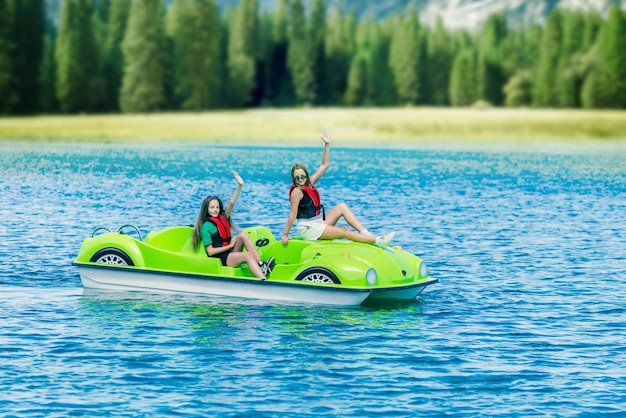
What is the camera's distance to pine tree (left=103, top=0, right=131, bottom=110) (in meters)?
112

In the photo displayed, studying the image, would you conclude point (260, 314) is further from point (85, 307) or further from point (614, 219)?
point (614, 219)

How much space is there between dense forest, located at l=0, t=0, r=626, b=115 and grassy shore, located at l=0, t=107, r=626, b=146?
9.38 metres

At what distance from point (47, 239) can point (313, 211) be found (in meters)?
8.67

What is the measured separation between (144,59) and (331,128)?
89.0ft

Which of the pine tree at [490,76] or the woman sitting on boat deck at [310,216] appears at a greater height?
the pine tree at [490,76]

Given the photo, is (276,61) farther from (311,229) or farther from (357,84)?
(311,229)

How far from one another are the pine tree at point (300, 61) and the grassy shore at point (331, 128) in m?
38.7

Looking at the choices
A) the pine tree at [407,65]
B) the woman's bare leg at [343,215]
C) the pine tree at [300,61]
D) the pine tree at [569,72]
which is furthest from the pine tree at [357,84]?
the woman's bare leg at [343,215]

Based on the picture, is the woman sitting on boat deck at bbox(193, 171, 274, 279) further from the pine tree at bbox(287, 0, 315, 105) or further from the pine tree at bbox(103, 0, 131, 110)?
the pine tree at bbox(287, 0, 315, 105)

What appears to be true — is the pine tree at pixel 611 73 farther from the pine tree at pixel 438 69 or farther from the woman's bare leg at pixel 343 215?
the woman's bare leg at pixel 343 215

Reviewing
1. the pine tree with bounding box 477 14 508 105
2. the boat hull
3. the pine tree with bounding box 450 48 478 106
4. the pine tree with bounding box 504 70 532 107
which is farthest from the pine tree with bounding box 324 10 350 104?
the boat hull

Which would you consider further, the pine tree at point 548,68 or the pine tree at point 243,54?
the pine tree at point 548,68

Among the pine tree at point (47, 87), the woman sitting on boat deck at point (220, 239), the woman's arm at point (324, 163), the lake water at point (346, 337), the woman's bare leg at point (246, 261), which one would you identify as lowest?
the lake water at point (346, 337)

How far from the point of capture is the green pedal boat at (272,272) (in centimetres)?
1622
